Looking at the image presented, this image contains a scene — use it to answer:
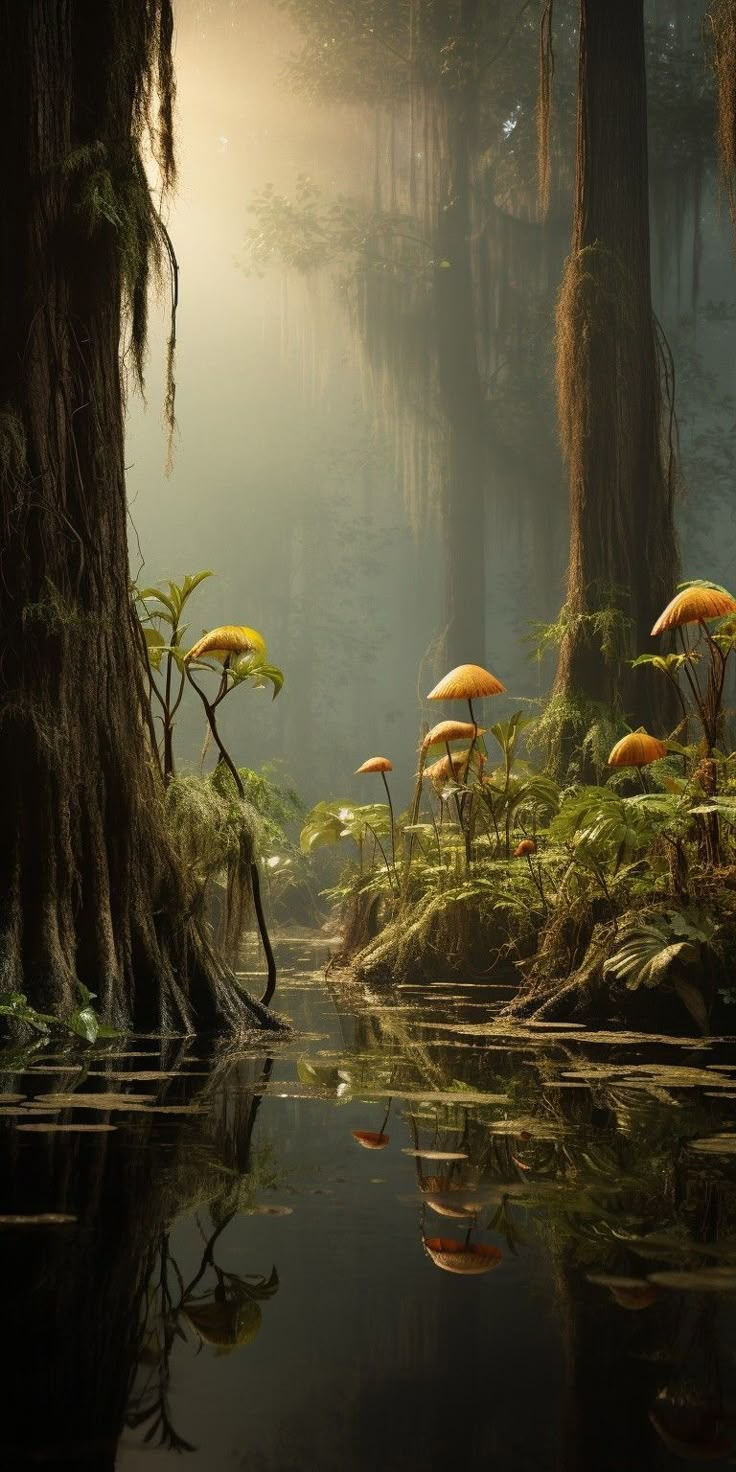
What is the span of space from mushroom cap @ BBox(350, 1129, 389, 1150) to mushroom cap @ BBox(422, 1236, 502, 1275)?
66 centimetres

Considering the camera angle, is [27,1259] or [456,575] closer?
[27,1259]

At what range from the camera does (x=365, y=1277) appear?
1.59 m

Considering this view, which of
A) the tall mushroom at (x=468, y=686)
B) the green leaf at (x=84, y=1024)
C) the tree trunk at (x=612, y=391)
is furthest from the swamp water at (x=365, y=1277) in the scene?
the tree trunk at (x=612, y=391)

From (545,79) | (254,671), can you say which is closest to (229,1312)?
(254,671)

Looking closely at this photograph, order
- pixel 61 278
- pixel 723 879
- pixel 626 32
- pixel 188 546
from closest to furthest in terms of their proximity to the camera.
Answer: pixel 61 278 → pixel 723 879 → pixel 626 32 → pixel 188 546

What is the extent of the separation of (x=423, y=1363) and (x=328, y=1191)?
749 millimetres

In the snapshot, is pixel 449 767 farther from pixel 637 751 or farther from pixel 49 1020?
pixel 49 1020

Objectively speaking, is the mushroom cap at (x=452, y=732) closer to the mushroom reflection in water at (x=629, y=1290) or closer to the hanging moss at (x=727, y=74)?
the hanging moss at (x=727, y=74)

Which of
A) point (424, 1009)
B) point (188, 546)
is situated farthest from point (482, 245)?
point (424, 1009)

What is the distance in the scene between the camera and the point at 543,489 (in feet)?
66.3

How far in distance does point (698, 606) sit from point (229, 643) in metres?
1.84

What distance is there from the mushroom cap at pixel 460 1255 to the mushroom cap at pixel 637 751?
3866 millimetres

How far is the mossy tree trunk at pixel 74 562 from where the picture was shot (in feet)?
12.6

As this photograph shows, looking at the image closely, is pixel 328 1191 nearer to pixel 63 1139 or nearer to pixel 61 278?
pixel 63 1139
